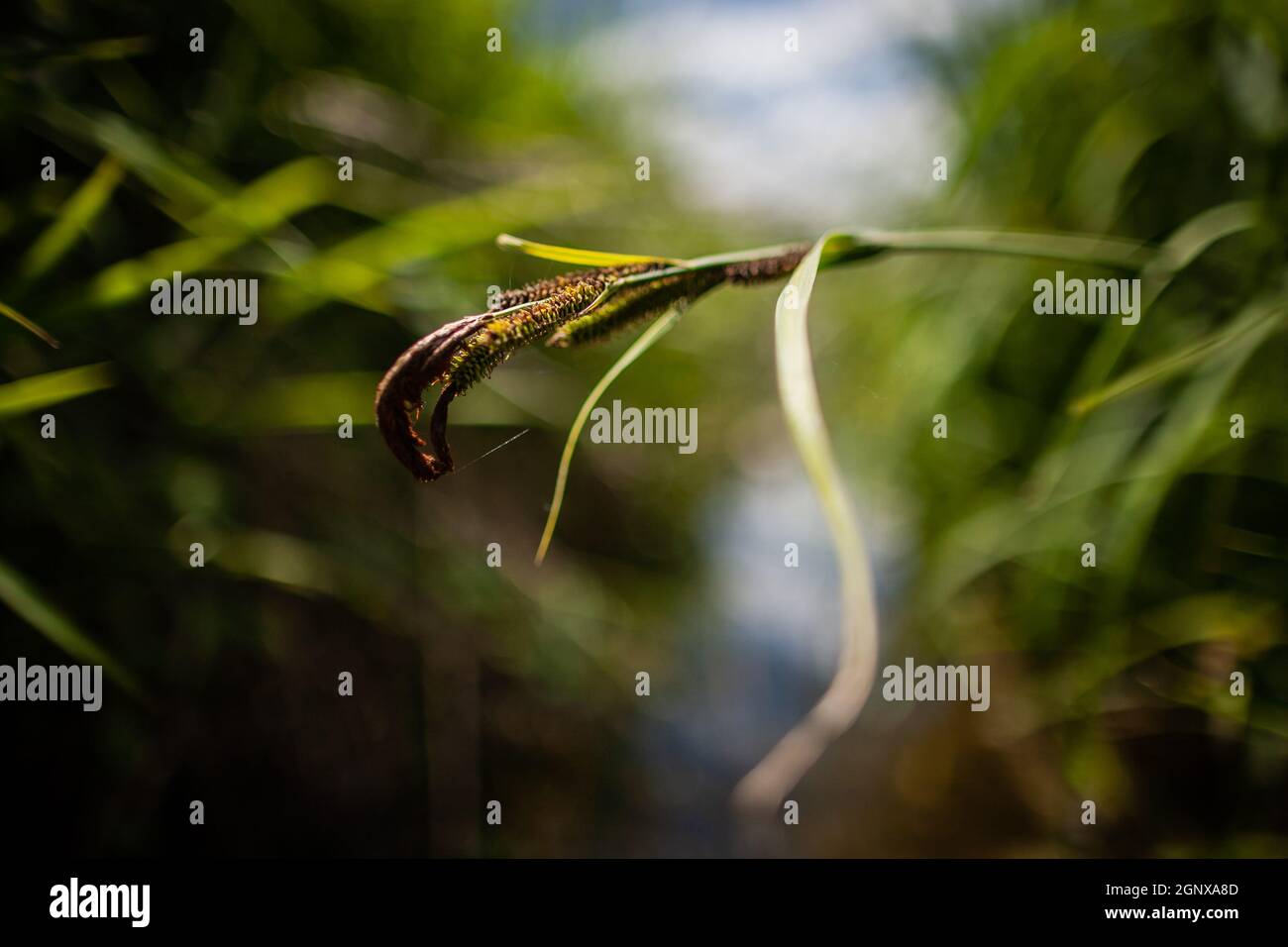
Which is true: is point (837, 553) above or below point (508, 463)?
below

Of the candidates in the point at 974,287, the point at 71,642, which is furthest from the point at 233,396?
the point at 974,287

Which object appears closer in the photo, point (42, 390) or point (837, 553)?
point (837, 553)

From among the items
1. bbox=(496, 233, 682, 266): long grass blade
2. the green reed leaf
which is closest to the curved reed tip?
bbox=(496, 233, 682, 266): long grass blade

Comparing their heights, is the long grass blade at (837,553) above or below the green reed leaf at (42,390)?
below

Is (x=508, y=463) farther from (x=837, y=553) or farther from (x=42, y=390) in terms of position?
(x=837, y=553)

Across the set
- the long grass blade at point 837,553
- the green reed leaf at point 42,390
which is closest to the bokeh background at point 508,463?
the green reed leaf at point 42,390

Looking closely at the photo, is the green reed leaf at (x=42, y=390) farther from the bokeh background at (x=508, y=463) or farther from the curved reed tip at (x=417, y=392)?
the curved reed tip at (x=417, y=392)

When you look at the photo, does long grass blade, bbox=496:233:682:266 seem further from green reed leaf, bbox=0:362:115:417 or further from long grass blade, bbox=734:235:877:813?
green reed leaf, bbox=0:362:115:417

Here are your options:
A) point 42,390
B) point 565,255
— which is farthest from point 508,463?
point 565,255
